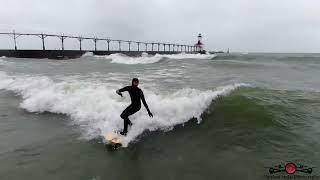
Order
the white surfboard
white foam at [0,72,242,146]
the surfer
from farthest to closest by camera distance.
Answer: white foam at [0,72,242,146] < the surfer < the white surfboard

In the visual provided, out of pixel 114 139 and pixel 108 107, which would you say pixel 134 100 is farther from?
pixel 108 107

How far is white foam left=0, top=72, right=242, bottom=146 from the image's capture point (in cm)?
838

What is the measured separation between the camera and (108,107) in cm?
982

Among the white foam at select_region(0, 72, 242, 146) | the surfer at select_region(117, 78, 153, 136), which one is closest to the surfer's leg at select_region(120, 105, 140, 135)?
the surfer at select_region(117, 78, 153, 136)

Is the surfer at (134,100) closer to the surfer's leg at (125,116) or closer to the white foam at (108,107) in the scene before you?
the surfer's leg at (125,116)

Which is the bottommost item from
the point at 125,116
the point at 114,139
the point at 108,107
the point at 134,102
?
the point at 114,139

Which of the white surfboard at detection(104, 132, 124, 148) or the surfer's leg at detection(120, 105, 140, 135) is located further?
the surfer's leg at detection(120, 105, 140, 135)

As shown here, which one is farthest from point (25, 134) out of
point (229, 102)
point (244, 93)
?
point (244, 93)

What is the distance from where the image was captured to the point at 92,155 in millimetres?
6449

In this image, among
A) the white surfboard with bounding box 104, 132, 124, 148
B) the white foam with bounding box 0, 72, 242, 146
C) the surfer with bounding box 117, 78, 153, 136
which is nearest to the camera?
the white surfboard with bounding box 104, 132, 124, 148

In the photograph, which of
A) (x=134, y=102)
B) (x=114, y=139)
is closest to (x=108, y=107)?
(x=134, y=102)

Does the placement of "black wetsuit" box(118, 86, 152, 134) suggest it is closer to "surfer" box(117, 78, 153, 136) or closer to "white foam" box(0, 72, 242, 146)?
"surfer" box(117, 78, 153, 136)

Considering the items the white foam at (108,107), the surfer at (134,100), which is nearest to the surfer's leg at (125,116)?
the surfer at (134,100)

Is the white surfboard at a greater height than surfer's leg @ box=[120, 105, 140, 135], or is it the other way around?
surfer's leg @ box=[120, 105, 140, 135]
